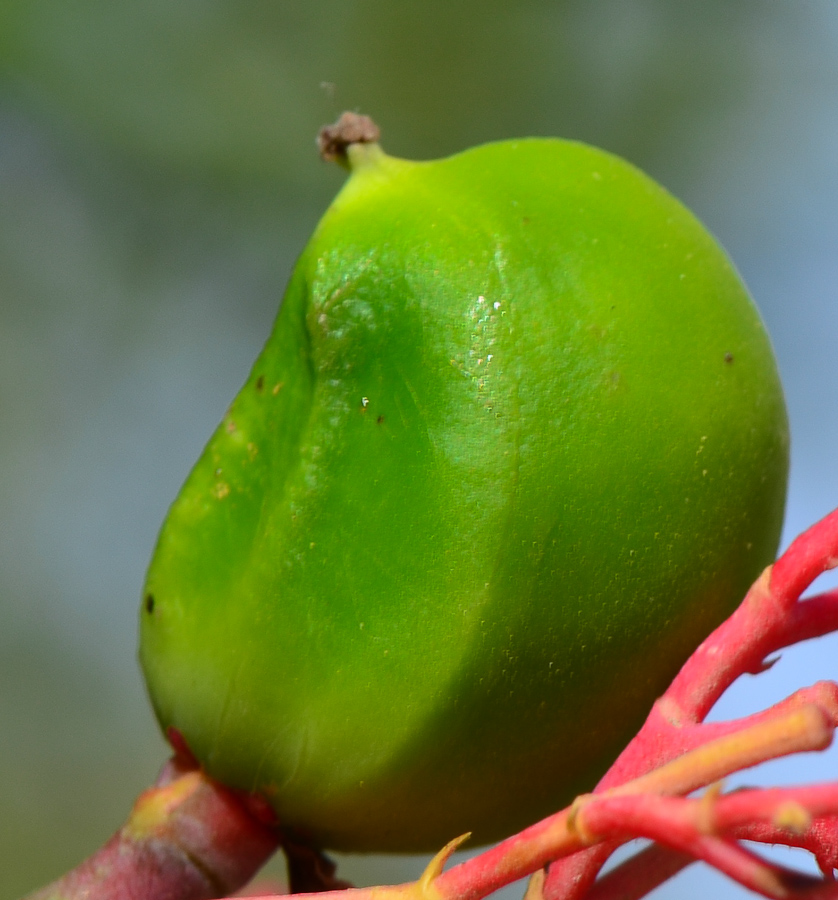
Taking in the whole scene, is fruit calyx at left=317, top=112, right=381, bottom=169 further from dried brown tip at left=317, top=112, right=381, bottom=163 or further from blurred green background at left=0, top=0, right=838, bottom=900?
blurred green background at left=0, top=0, right=838, bottom=900

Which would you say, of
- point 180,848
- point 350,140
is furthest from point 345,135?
point 180,848

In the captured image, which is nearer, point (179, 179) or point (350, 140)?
point (350, 140)

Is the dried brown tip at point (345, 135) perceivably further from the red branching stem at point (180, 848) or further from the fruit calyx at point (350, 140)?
the red branching stem at point (180, 848)

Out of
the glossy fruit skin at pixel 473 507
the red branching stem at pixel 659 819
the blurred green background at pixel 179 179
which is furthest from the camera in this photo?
the blurred green background at pixel 179 179

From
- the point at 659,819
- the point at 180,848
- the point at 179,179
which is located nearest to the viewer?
the point at 659,819

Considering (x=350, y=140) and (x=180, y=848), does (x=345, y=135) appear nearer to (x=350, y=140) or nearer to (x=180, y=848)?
(x=350, y=140)

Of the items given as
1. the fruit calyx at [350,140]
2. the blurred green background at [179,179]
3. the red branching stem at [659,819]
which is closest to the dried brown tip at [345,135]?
the fruit calyx at [350,140]

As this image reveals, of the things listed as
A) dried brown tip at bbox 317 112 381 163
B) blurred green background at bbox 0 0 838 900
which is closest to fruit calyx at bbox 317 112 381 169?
dried brown tip at bbox 317 112 381 163

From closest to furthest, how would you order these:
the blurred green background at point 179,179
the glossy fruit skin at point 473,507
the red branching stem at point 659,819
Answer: the red branching stem at point 659,819 → the glossy fruit skin at point 473,507 → the blurred green background at point 179,179
